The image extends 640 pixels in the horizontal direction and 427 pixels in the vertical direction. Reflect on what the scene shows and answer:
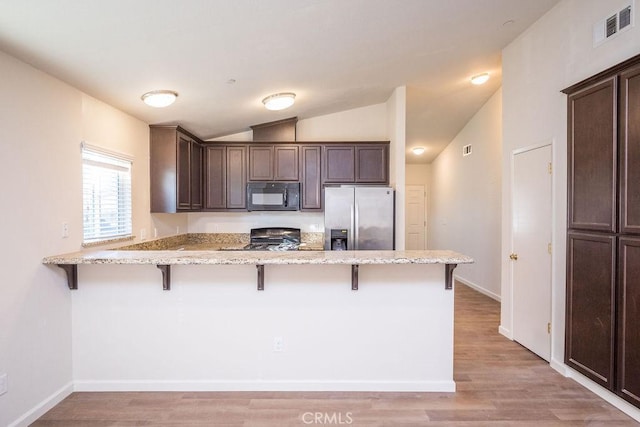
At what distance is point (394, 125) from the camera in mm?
4340

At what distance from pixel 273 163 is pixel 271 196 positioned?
464mm

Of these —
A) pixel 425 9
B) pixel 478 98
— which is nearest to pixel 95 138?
pixel 425 9

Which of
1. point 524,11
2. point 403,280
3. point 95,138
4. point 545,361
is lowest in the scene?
point 545,361

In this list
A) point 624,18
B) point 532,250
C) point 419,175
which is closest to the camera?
point 624,18

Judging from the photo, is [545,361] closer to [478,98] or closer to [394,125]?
[394,125]

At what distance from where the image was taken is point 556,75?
2867 millimetres

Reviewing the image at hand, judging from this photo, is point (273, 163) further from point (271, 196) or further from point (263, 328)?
point (263, 328)

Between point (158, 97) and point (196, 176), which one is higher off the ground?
point (158, 97)

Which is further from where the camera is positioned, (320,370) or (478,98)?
(478,98)

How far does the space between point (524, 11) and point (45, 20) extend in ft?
11.5

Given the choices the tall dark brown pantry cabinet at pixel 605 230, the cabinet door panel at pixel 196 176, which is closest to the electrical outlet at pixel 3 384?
the cabinet door panel at pixel 196 176

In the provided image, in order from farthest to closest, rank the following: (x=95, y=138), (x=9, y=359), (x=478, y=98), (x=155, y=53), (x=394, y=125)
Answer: (x=478, y=98) → (x=394, y=125) → (x=95, y=138) → (x=155, y=53) → (x=9, y=359)

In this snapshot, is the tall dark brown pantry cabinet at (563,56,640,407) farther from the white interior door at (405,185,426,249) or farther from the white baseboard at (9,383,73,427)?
the white interior door at (405,185,426,249)
